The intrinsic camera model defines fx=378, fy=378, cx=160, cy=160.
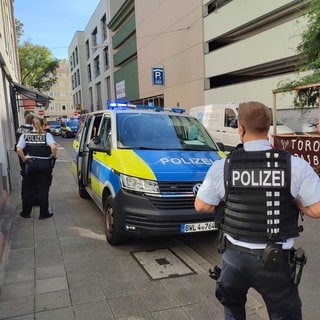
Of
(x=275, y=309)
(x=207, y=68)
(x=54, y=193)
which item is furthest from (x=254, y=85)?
(x=275, y=309)

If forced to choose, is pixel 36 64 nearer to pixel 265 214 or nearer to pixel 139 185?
pixel 139 185

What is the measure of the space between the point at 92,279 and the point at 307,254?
270 cm

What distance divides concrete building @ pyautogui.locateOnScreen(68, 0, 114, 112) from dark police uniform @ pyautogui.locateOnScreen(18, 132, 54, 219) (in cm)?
3420

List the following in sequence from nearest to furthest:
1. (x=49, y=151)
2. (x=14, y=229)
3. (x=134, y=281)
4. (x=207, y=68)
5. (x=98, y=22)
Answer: (x=134, y=281) → (x=14, y=229) → (x=49, y=151) → (x=207, y=68) → (x=98, y=22)

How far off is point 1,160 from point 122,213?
4685 millimetres

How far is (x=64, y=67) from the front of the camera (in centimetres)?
10869

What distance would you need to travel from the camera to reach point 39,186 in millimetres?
6430

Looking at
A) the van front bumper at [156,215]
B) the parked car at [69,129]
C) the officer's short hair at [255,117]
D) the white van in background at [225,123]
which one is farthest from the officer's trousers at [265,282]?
the parked car at [69,129]

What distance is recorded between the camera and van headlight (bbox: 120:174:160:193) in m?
4.54

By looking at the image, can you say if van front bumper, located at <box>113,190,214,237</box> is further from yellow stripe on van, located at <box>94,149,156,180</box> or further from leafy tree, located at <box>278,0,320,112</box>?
leafy tree, located at <box>278,0,320,112</box>

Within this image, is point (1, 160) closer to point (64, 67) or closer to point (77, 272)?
point (77, 272)

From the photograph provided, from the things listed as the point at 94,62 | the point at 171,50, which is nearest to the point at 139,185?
the point at 171,50

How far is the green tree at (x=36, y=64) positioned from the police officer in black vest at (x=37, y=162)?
50.5m

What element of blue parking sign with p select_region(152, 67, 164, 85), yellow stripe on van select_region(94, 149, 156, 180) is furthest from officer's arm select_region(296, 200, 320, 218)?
blue parking sign with p select_region(152, 67, 164, 85)
